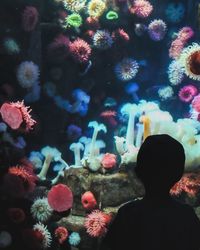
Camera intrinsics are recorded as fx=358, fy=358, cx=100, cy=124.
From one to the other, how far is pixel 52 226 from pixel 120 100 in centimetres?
403

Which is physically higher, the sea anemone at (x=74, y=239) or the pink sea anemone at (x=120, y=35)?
the pink sea anemone at (x=120, y=35)

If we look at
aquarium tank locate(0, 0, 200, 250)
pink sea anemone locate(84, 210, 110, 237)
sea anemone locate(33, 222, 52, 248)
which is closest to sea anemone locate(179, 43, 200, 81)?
aquarium tank locate(0, 0, 200, 250)

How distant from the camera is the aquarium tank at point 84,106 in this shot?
531 cm

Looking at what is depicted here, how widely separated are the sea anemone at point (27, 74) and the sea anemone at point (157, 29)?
9.74 ft

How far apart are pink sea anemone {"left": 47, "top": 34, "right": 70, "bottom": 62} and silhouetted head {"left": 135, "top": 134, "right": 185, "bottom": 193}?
18.0ft

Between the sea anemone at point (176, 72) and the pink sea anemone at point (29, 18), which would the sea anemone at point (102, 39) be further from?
the sea anemone at point (176, 72)

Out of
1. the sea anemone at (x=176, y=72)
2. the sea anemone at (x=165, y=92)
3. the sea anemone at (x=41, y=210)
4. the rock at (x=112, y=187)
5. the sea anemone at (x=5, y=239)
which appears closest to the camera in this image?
the sea anemone at (x=5, y=239)

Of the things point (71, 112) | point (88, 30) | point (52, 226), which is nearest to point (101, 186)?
point (52, 226)

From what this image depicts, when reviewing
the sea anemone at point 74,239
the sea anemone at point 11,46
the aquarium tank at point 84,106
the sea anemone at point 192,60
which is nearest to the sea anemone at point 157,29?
the aquarium tank at point 84,106

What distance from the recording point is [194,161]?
585 centimetres

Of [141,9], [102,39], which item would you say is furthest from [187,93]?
[102,39]

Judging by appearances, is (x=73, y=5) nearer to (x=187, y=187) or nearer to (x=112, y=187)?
(x=112, y=187)

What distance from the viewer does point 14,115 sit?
18.7ft

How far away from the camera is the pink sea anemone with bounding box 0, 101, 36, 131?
5672mm
